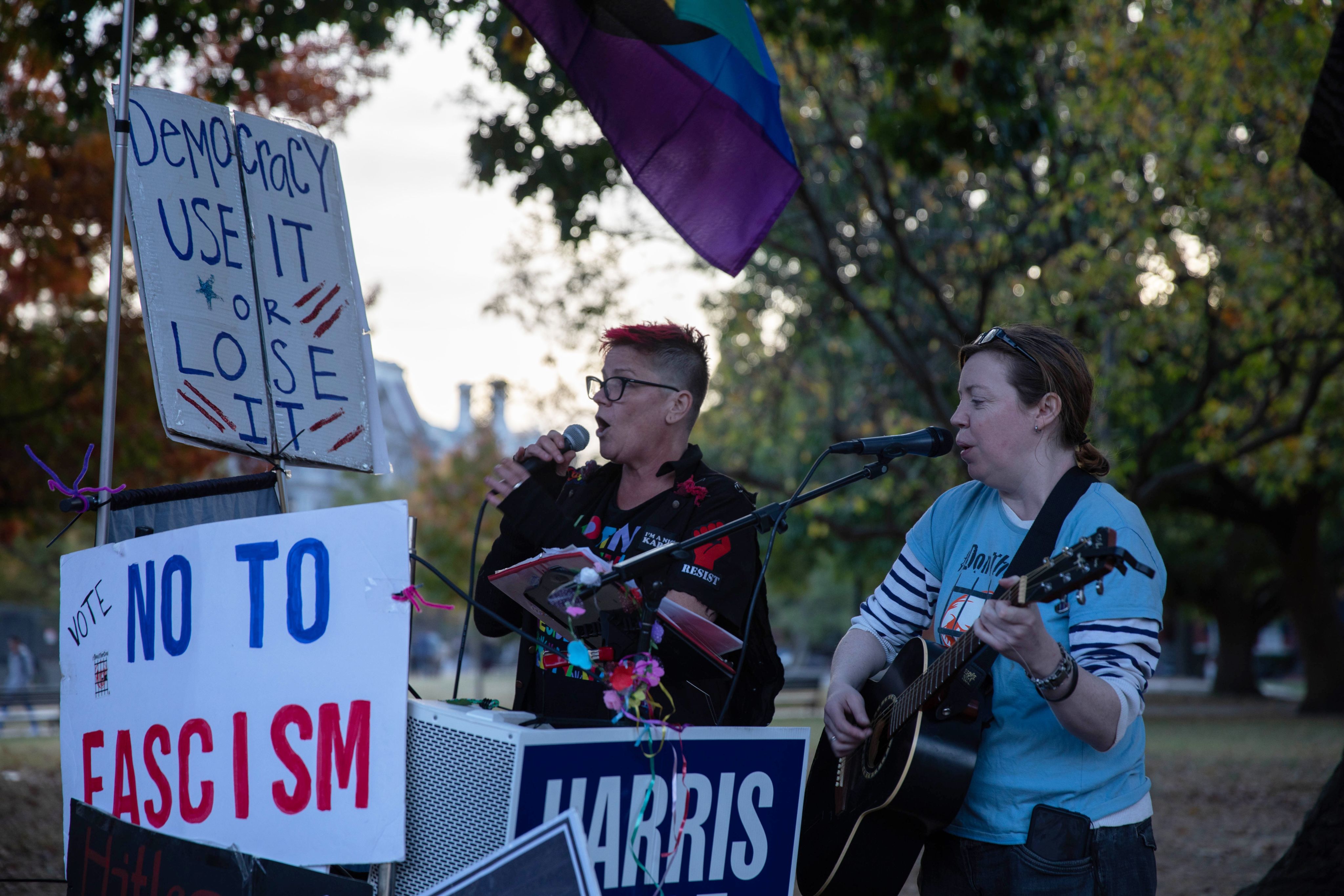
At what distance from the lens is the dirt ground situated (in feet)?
20.8

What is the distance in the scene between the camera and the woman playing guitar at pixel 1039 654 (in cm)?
220

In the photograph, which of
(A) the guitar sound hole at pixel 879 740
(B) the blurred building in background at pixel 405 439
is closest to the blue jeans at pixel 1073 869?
(A) the guitar sound hole at pixel 879 740

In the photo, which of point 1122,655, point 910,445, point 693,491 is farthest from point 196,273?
point 1122,655

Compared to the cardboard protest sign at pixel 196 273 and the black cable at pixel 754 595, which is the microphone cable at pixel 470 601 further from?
the cardboard protest sign at pixel 196 273

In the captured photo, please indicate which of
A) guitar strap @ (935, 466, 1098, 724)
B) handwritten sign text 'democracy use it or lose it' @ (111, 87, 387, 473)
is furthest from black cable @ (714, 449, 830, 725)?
handwritten sign text 'democracy use it or lose it' @ (111, 87, 387, 473)

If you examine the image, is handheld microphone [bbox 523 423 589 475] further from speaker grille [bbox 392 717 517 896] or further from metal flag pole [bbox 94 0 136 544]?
metal flag pole [bbox 94 0 136 544]

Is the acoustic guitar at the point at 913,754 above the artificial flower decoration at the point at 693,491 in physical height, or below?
below

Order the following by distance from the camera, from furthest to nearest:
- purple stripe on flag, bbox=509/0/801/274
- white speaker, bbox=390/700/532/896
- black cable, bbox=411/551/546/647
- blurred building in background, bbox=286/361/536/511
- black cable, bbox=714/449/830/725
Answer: blurred building in background, bbox=286/361/536/511
purple stripe on flag, bbox=509/0/801/274
black cable, bbox=714/449/830/725
black cable, bbox=411/551/546/647
white speaker, bbox=390/700/532/896

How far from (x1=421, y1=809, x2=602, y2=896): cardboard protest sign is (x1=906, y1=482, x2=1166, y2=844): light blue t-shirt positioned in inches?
37.6

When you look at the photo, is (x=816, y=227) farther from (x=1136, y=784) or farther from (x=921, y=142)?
(x=1136, y=784)

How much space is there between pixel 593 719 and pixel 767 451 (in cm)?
1446

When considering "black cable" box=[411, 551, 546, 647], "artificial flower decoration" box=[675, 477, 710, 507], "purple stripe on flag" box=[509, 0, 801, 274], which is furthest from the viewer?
"purple stripe on flag" box=[509, 0, 801, 274]

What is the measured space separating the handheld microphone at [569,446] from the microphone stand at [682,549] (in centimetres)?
32

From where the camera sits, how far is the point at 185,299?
3033 mm
